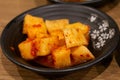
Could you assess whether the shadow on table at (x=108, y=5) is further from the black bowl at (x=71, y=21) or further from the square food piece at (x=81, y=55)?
the square food piece at (x=81, y=55)

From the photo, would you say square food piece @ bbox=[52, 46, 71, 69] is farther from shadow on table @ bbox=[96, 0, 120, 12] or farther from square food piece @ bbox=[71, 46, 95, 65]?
shadow on table @ bbox=[96, 0, 120, 12]

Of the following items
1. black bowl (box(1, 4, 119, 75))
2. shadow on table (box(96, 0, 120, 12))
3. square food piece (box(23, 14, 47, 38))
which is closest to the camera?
black bowl (box(1, 4, 119, 75))

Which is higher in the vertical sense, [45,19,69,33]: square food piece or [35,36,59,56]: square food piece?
[45,19,69,33]: square food piece

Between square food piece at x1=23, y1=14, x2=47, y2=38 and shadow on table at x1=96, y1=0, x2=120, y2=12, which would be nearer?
square food piece at x1=23, y1=14, x2=47, y2=38

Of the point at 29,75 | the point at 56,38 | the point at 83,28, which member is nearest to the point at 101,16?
the point at 83,28

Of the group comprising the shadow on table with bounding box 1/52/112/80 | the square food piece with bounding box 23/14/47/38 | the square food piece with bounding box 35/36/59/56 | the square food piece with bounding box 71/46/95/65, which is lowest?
the shadow on table with bounding box 1/52/112/80

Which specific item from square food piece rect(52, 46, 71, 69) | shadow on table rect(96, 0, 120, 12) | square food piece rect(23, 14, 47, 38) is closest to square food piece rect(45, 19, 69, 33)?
square food piece rect(23, 14, 47, 38)
